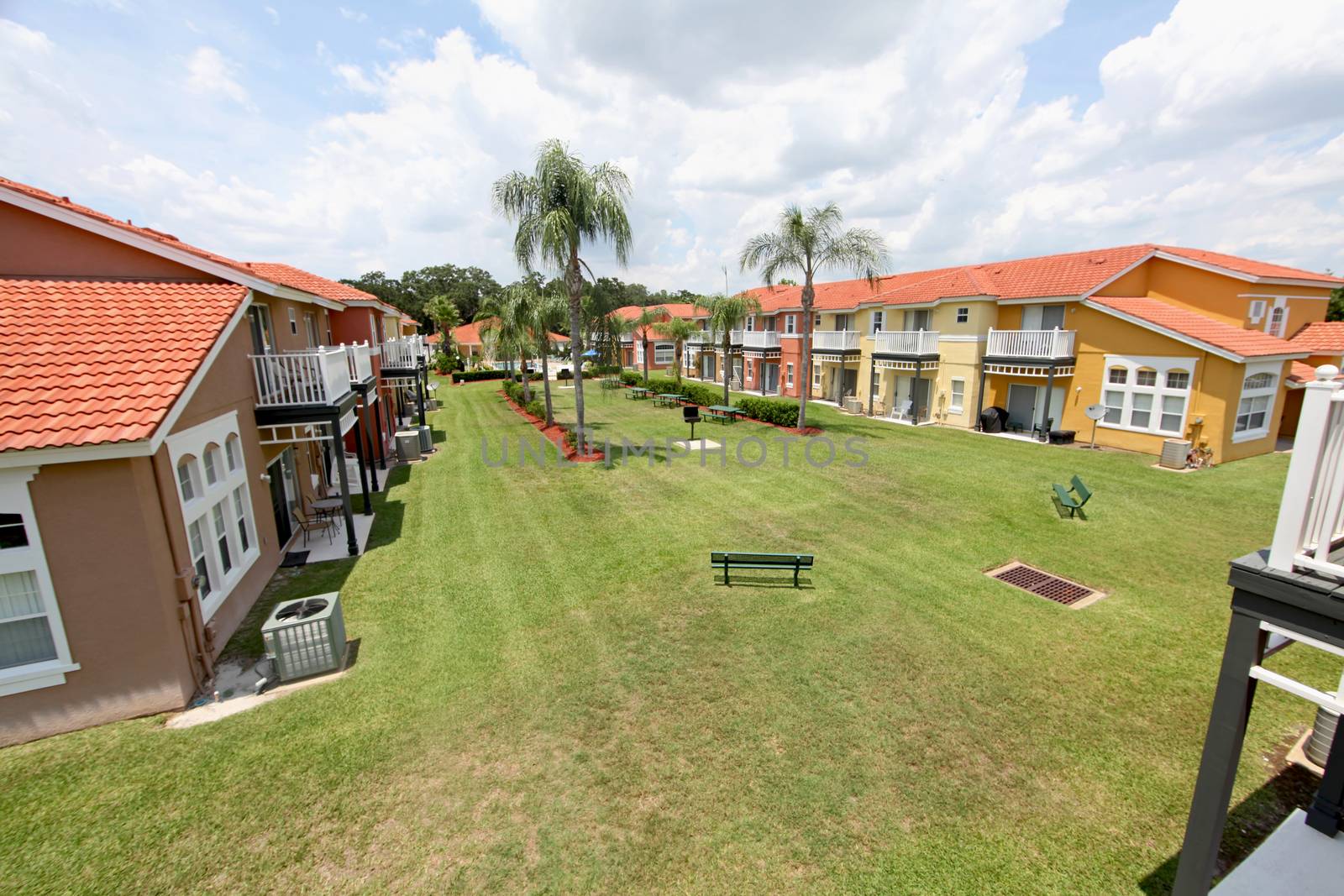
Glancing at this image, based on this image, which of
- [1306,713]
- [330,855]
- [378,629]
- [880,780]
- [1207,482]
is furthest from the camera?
[1207,482]

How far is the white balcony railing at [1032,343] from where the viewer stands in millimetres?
23859

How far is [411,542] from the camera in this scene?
14.0 m

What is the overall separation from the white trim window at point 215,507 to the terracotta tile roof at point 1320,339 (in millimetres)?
34173

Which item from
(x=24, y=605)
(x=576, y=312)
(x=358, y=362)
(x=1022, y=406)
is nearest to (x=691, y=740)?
(x=24, y=605)

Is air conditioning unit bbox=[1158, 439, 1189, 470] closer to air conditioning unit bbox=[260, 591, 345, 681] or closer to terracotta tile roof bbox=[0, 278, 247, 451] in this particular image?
air conditioning unit bbox=[260, 591, 345, 681]

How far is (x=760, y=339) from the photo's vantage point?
136 feet

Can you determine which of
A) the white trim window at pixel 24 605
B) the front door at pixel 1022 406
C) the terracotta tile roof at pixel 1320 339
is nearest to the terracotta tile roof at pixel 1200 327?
the terracotta tile roof at pixel 1320 339

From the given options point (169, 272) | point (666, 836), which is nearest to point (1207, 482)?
point (666, 836)

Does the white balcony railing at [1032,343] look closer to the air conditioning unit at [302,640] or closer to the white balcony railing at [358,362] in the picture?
the white balcony railing at [358,362]

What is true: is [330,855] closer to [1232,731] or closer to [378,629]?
[378,629]

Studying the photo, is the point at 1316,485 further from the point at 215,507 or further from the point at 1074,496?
the point at 215,507

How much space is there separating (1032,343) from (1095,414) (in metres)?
4.27

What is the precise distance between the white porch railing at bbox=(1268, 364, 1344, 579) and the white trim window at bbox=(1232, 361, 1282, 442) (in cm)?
2253

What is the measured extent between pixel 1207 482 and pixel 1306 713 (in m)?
14.1
